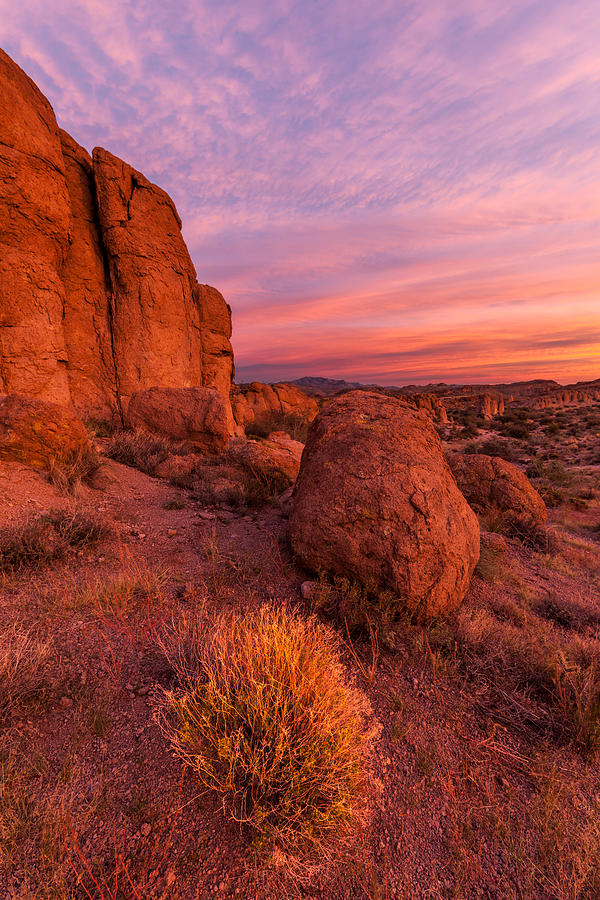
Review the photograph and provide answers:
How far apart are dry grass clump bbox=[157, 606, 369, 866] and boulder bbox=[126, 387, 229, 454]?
22.8 feet

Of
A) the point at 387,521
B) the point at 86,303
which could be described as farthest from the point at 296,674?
the point at 86,303

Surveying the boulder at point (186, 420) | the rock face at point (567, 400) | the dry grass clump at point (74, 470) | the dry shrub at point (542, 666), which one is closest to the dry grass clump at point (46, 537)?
the dry grass clump at point (74, 470)

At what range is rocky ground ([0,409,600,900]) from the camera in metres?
1.47

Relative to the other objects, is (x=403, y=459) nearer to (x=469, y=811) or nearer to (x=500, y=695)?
(x=500, y=695)

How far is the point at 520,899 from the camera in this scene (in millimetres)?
1504

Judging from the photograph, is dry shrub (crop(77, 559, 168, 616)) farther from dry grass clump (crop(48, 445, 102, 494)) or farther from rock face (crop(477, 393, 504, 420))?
rock face (crop(477, 393, 504, 420))

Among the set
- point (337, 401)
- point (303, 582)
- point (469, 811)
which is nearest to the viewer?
point (469, 811)

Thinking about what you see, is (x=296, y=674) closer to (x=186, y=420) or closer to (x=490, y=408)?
(x=186, y=420)

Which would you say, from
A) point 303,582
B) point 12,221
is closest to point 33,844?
point 303,582

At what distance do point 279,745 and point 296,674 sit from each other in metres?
0.34

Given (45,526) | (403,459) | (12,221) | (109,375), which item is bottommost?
(45,526)

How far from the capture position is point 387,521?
317 centimetres

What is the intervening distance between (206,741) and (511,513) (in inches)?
251

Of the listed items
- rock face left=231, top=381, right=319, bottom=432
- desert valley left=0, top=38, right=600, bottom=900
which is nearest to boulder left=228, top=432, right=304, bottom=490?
desert valley left=0, top=38, right=600, bottom=900
